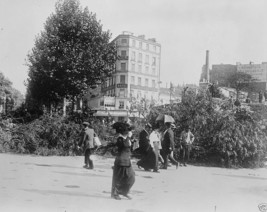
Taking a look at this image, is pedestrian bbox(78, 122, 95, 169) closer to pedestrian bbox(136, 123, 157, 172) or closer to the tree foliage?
pedestrian bbox(136, 123, 157, 172)

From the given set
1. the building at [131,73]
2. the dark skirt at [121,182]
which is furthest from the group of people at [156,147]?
the building at [131,73]

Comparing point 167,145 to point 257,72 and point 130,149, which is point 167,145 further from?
point 257,72

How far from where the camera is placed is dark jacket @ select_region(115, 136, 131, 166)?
27.7 feet

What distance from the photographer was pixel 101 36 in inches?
1256

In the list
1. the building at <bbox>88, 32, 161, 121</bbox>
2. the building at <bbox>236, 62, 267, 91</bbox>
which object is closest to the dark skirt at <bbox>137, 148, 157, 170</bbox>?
the building at <bbox>88, 32, 161, 121</bbox>

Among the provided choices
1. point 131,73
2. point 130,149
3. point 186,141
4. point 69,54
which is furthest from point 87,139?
point 131,73

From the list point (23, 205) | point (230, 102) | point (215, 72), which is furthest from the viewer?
point (215, 72)

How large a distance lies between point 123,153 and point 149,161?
5.37m

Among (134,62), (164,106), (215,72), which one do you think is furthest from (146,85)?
(164,106)

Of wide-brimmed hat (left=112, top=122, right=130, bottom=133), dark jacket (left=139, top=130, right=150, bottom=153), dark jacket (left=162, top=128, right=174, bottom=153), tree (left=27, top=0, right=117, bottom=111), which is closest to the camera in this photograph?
wide-brimmed hat (left=112, top=122, right=130, bottom=133)

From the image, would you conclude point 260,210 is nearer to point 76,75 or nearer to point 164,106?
point 164,106

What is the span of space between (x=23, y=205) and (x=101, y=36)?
25.7 meters

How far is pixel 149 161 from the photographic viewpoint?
13.8 meters

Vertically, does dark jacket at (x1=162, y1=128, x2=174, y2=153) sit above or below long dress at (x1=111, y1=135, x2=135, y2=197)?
above
